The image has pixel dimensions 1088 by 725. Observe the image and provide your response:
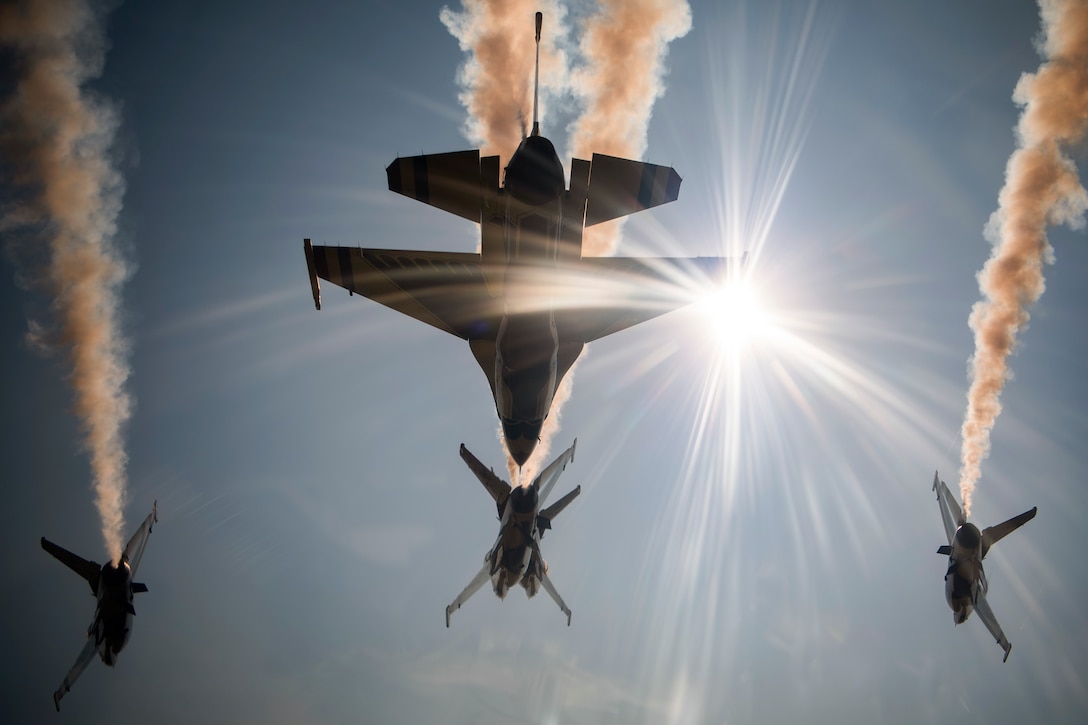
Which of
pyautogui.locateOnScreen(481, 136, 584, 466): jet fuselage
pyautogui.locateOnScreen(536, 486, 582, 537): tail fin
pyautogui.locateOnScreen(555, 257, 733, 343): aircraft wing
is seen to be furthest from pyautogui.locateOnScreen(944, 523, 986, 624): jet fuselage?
pyautogui.locateOnScreen(481, 136, 584, 466): jet fuselage

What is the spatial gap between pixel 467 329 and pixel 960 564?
20.7m

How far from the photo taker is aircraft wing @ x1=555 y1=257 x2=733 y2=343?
17.8 meters

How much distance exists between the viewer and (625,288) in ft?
60.1

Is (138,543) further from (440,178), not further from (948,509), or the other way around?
(948,509)

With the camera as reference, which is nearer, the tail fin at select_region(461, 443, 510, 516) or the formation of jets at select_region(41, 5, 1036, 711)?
the formation of jets at select_region(41, 5, 1036, 711)

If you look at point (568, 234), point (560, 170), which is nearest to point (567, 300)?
point (568, 234)

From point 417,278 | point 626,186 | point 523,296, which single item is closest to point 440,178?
point 417,278

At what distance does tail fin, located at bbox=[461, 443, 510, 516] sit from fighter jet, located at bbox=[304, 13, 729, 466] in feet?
17.7

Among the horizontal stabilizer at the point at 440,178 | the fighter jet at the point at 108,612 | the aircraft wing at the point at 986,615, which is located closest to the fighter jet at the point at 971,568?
the aircraft wing at the point at 986,615

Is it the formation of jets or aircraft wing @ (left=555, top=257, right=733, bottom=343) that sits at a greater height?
aircraft wing @ (left=555, top=257, right=733, bottom=343)

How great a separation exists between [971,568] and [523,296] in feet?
64.9

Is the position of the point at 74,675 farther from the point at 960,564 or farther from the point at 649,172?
the point at 960,564

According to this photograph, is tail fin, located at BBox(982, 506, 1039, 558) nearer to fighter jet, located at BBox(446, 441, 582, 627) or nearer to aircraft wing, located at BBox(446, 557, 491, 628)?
fighter jet, located at BBox(446, 441, 582, 627)

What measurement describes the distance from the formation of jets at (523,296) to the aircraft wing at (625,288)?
0.16 feet
